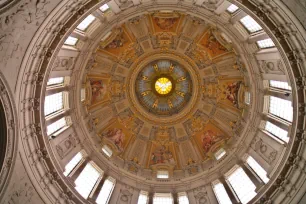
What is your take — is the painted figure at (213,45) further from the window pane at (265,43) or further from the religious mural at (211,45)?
the window pane at (265,43)

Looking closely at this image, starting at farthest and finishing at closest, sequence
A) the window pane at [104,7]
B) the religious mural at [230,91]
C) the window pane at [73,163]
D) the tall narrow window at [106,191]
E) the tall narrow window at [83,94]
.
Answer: the religious mural at [230,91]
the tall narrow window at [83,94]
the tall narrow window at [106,191]
the window pane at [104,7]
the window pane at [73,163]

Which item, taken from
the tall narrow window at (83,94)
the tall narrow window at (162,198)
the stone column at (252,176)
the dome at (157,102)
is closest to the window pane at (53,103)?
the dome at (157,102)

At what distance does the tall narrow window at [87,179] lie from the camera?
2011cm

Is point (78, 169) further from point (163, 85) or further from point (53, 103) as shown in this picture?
point (163, 85)

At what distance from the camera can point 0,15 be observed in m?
12.5

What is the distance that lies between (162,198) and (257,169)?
8.84 metres

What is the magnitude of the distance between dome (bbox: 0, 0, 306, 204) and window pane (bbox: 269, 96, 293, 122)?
0.46ft

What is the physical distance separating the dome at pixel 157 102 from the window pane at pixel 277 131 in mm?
82

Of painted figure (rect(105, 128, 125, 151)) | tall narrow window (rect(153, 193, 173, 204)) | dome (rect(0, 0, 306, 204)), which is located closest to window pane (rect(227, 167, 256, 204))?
dome (rect(0, 0, 306, 204))

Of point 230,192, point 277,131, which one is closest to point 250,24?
point 277,131

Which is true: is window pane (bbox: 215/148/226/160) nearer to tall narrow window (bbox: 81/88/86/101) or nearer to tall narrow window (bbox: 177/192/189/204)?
tall narrow window (bbox: 177/192/189/204)

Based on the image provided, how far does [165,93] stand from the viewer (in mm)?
32938

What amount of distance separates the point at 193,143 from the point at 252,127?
8.01 metres

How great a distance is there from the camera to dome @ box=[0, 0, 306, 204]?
14.8 metres
